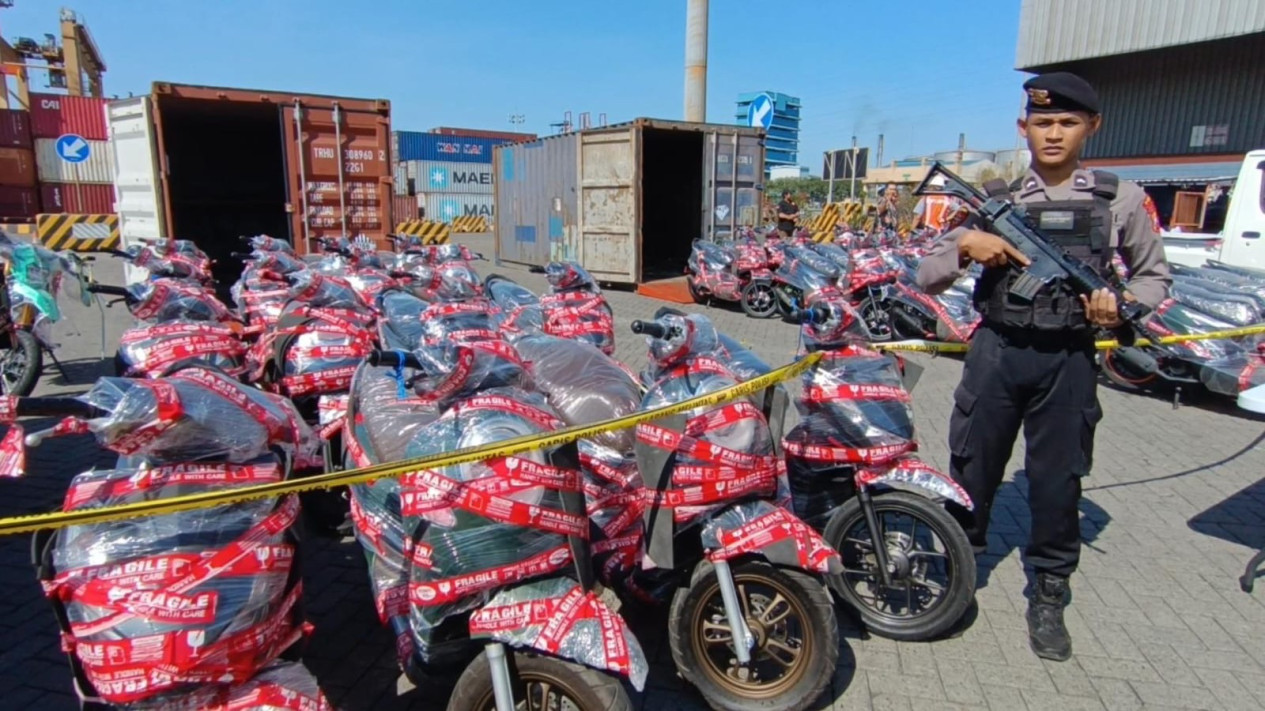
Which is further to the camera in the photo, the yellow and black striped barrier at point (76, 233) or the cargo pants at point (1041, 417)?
the yellow and black striped barrier at point (76, 233)

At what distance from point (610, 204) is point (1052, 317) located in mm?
10763

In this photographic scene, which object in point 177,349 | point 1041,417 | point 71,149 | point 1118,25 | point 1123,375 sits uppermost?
point 1118,25

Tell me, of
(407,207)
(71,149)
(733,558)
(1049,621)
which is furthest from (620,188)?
(407,207)

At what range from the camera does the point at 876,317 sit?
9.39 meters

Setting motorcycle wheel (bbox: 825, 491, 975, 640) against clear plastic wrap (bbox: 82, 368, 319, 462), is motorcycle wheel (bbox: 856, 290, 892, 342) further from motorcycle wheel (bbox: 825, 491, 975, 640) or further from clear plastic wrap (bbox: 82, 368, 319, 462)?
clear plastic wrap (bbox: 82, 368, 319, 462)

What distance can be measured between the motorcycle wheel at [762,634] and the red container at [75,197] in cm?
2943

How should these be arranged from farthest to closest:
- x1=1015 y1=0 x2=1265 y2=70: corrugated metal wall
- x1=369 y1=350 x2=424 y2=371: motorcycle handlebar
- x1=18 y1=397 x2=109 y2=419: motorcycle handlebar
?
x1=1015 y1=0 x2=1265 y2=70: corrugated metal wall < x1=369 y1=350 x2=424 y2=371: motorcycle handlebar < x1=18 y1=397 x2=109 y2=419: motorcycle handlebar

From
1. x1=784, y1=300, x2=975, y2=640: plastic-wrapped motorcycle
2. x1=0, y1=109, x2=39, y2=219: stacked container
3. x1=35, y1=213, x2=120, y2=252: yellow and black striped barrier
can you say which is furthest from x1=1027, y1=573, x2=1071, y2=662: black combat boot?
x1=0, y1=109, x2=39, y2=219: stacked container

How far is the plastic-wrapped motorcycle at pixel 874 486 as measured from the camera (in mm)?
2893

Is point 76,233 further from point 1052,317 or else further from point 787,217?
point 1052,317

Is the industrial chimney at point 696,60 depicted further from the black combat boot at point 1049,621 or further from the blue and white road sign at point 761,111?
the black combat boot at point 1049,621

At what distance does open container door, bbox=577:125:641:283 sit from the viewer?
41.5 feet

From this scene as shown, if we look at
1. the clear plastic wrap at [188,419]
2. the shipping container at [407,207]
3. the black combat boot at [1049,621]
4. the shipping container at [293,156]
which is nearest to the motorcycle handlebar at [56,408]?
the clear plastic wrap at [188,419]

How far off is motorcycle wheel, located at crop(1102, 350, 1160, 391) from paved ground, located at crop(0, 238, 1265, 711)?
7.22ft
